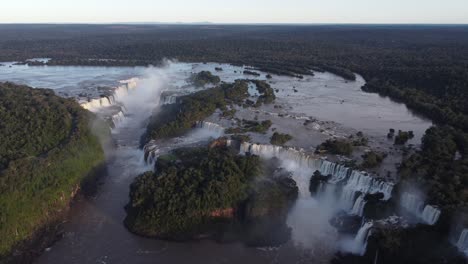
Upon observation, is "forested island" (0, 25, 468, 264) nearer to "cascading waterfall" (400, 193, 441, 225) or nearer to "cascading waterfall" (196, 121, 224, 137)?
"cascading waterfall" (400, 193, 441, 225)

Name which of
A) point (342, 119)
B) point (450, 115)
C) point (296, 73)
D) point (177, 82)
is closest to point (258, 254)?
point (342, 119)

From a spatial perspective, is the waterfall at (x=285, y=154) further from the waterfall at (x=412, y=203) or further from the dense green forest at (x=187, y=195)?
the waterfall at (x=412, y=203)

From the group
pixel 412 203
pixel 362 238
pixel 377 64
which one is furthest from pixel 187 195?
pixel 377 64

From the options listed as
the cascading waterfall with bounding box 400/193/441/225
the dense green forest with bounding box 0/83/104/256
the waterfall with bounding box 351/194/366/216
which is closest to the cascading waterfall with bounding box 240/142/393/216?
the waterfall with bounding box 351/194/366/216

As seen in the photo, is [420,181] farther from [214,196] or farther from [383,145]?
[214,196]

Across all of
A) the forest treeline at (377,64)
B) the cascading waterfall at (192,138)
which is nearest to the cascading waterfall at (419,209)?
the forest treeline at (377,64)

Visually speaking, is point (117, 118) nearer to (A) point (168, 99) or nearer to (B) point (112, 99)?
(A) point (168, 99)
